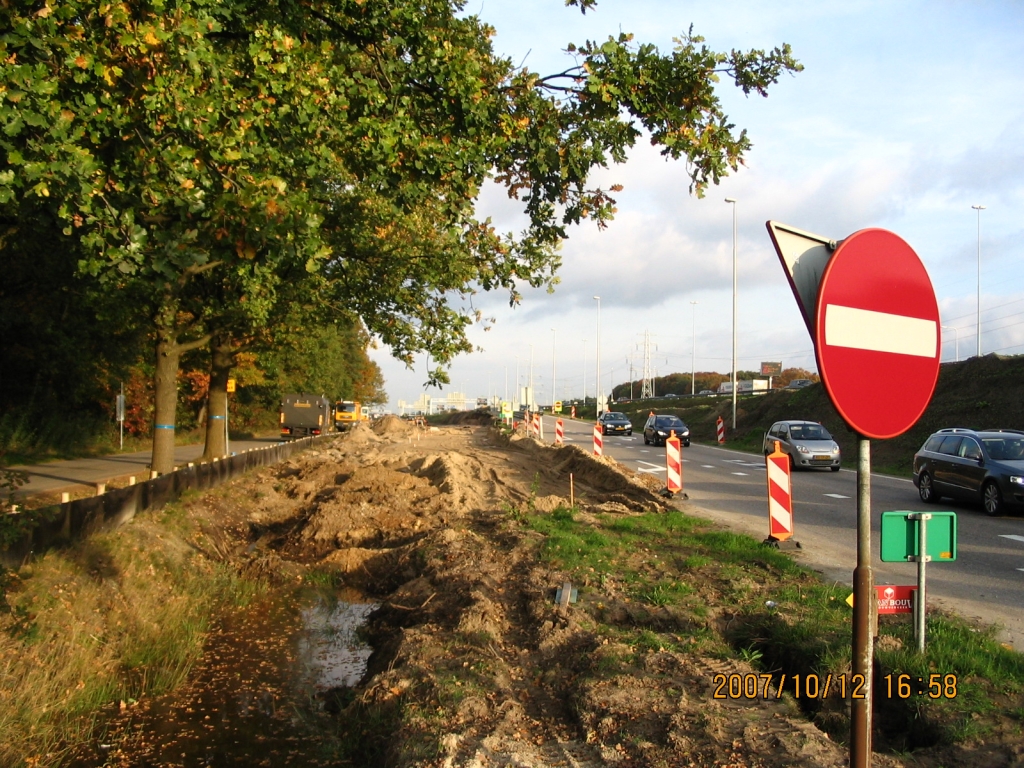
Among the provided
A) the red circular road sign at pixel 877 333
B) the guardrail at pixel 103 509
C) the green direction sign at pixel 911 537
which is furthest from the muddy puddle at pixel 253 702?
the red circular road sign at pixel 877 333

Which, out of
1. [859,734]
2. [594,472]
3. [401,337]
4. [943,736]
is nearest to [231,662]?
[943,736]

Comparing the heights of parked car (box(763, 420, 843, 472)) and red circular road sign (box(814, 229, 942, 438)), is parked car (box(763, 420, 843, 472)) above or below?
below

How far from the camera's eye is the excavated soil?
4742 millimetres

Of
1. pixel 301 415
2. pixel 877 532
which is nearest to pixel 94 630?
pixel 877 532

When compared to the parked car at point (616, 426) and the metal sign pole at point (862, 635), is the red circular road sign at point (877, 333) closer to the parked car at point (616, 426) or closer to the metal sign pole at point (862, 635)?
the metal sign pole at point (862, 635)

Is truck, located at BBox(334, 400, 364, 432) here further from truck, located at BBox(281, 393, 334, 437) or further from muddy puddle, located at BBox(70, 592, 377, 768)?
muddy puddle, located at BBox(70, 592, 377, 768)

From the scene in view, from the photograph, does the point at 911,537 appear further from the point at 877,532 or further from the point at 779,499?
the point at 877,532

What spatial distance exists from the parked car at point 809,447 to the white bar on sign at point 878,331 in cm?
2285

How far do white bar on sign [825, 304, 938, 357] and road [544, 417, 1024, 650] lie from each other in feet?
15.5

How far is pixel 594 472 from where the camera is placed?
20.8 metres

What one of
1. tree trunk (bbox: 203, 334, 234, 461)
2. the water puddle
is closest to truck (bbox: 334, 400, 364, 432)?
tree trunk (bbox: 203, 334, 234, 461)

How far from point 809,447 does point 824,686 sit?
2184cm

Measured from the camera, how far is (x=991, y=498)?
15758 mm

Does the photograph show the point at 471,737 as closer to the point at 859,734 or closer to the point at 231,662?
the point at 859,734
